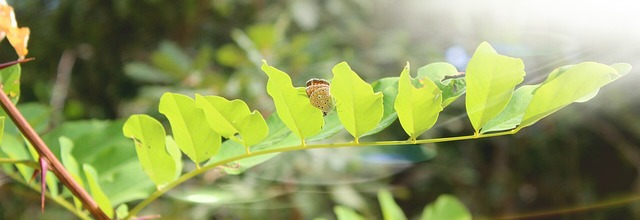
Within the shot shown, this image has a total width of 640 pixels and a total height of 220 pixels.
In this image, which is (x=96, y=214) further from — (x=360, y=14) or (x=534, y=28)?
(x=360, y=14)

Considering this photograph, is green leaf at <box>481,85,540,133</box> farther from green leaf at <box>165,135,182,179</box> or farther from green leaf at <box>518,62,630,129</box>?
green leaf at <box>165,135,182,179</box>

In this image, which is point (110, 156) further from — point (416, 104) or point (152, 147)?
point (416, 104)

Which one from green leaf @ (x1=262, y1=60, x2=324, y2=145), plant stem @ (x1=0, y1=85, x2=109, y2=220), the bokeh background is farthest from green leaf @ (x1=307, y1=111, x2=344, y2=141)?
the bokeh background

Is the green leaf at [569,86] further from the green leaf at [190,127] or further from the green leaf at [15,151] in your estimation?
the green leaf at [15,151]

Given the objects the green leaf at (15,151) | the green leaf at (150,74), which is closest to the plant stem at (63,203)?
the green leaf at (15,151)

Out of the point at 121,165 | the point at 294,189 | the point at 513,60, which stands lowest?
the point at 294,189

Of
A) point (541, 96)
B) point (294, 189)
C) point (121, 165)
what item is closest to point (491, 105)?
point (541, 96)
